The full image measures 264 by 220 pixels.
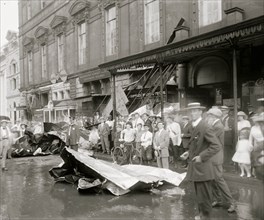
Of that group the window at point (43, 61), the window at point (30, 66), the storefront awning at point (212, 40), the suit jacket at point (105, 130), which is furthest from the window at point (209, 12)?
the window at point (30, 66)

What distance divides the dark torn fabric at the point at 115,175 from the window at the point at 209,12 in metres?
8.44

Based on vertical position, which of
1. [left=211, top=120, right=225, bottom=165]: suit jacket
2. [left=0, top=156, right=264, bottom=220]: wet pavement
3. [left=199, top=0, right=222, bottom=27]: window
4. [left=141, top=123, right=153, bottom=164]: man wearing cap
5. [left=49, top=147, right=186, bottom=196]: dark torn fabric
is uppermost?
[left=199, top=0, right=222, bottom=27]: window

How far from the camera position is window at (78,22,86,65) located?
82.4ft

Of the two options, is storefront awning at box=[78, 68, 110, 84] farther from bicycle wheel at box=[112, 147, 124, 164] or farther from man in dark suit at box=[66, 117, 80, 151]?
bicycle wheel at box=[112, 147, 124, 164]

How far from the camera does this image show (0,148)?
1305cm

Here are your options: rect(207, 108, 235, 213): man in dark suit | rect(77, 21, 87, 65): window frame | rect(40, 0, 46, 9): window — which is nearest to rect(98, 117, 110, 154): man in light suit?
rect(207, 108, 235, 213): man in dark suit

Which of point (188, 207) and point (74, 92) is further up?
point (74, 92)

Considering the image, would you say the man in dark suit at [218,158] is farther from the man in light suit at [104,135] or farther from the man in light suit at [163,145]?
the man in light suit at [104,135]

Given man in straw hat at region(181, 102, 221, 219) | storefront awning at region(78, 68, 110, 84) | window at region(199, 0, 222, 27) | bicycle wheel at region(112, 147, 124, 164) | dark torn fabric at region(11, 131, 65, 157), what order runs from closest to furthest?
man in straw hat at region(181, 102, 221, 219)
bicycle wheel at region(112, 147, 124, 164)
window at region(199, 0, 222, 27)
dark torn fabric at region(11, 131, 65, 157)
storefront awning at region(78, 68, 110, 84)

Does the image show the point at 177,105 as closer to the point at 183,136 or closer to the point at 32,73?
the point at 183,136

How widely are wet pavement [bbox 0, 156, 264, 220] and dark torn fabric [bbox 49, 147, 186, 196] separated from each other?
20 cm

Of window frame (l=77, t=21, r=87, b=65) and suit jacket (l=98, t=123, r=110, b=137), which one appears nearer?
suit jacket (l=98, t=123, r=110, b=137)

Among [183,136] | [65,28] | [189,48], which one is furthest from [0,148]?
[65,28]

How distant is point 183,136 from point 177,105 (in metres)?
4.56
